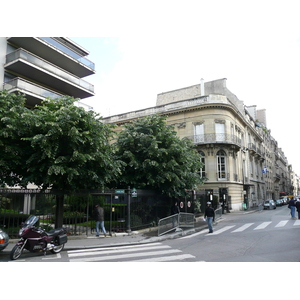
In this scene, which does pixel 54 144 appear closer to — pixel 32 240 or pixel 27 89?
pixel 32 240

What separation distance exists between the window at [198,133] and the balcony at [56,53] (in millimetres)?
14334

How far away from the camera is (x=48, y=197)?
13258 millimetres

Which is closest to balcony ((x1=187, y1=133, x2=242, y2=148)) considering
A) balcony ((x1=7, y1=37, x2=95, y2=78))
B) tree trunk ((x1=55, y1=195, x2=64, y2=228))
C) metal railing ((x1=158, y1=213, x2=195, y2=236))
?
balcony ((x1=7, y1=37, x2=95, y2=78))

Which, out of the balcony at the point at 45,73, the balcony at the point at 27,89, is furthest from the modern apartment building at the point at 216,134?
the balcony at the point at 27,89

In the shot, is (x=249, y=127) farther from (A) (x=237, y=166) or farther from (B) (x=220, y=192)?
(B) (x=220, y=192)

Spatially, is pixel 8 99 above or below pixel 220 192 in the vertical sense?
above

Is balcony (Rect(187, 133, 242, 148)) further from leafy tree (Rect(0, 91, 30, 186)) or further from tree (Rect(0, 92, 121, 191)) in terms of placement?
leafy tree (Rect(0, 91, 30, 186))

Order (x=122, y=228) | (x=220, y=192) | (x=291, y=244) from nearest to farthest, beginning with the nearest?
1. (x=291, y=244)
2. (x=122, y=228)
3. (x=220, y=192)

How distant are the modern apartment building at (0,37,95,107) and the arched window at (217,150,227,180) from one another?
1725 centimetres

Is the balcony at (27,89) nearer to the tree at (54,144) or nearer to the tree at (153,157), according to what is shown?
the tree at (54,144)

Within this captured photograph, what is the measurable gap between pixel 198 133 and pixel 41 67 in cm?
1965

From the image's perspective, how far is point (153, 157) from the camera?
17156mm

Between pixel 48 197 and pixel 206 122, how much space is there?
966 inches

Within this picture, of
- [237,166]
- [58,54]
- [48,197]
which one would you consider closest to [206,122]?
[237,166]
